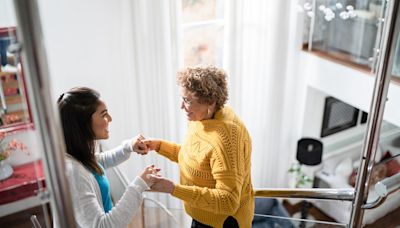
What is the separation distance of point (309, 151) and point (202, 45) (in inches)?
64.9

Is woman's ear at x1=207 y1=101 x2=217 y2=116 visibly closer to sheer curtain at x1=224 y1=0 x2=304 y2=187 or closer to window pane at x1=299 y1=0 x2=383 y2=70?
sheer curtain at x1=224 y1=0 x2=304 y2=187

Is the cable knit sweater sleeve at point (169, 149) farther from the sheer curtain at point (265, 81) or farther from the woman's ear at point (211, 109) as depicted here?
the sheer curtain at point (265, 81)

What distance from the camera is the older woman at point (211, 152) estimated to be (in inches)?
62.7

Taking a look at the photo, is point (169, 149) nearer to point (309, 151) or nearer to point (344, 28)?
point (344, 28)

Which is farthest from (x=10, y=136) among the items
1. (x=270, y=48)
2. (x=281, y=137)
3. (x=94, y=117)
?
(x=281, y=137)

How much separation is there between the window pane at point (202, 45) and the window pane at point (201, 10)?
10cm

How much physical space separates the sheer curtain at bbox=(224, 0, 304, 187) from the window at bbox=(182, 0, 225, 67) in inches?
4.9

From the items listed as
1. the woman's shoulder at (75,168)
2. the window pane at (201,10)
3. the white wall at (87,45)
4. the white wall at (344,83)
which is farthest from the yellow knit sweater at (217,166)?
the white wall at (344,83)

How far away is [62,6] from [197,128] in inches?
63.5

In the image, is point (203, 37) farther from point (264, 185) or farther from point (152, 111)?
point (264, 185)

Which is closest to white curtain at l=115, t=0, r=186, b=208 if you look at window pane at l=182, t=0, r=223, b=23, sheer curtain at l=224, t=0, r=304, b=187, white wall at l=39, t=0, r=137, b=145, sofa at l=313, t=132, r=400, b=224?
white wall at l=39, t=0, r=137, b=145

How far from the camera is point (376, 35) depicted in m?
3.63

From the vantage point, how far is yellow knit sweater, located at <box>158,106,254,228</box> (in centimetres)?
159

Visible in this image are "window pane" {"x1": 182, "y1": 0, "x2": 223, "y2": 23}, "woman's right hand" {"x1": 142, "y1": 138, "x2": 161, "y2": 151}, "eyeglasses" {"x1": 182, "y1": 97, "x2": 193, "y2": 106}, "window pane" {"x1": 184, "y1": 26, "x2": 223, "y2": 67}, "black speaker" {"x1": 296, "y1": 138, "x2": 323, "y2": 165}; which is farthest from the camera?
"black speaker" {"x1": 296, "y1": 138, "x2": 323, "y2": 165}
